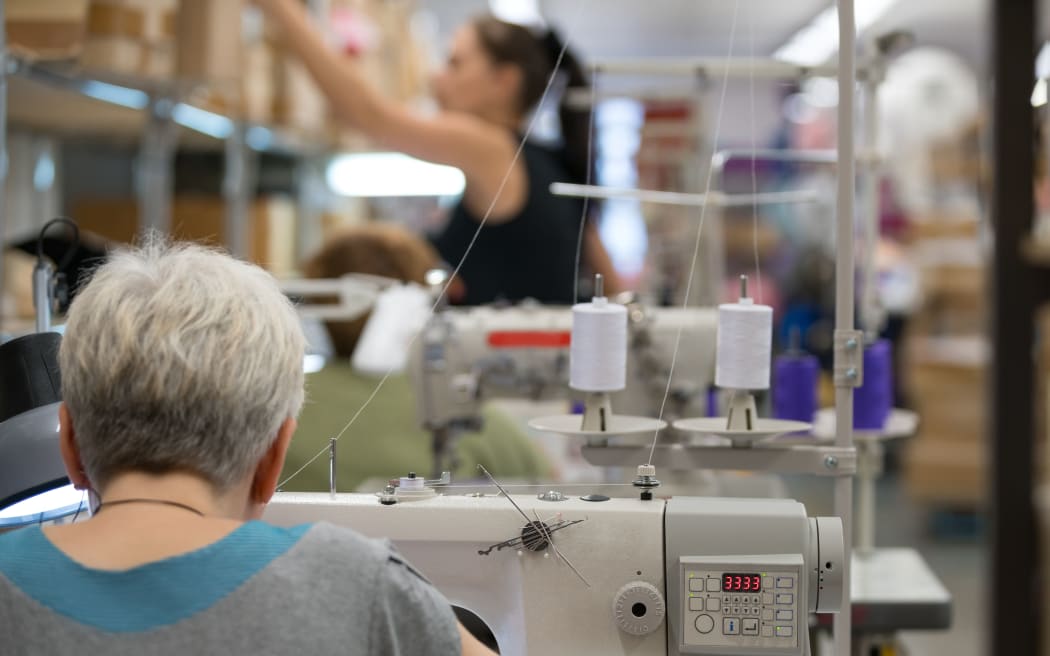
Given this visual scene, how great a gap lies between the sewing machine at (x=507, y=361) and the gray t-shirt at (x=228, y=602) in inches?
37.5

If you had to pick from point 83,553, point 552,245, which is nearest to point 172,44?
point 552,245

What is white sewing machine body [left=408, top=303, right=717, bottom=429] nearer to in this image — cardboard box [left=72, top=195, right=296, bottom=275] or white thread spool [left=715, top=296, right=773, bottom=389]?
white thread spool [left=715, top=296, right=773, bottom=389]

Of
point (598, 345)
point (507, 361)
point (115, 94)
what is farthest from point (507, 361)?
point (115, 94)

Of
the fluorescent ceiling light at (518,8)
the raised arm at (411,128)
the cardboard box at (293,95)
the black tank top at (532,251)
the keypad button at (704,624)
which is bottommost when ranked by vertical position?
the keypad button at (704,624)

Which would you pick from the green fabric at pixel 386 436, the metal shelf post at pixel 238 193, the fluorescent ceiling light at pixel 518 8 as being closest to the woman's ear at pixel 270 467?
the green fabric at pixel 386 436

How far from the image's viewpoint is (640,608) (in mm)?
1190

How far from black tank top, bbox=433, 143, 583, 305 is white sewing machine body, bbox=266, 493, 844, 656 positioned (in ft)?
5.17

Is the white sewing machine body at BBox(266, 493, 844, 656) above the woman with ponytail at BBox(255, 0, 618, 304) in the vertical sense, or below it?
below

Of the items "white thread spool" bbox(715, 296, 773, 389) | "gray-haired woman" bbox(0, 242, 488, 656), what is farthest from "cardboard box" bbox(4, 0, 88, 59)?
"white thread spool" bbox(715, 296, 773, 389)

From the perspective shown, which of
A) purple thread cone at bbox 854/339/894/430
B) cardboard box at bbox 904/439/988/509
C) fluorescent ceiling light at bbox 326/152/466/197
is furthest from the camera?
cardboard box at bbox 904/439/988/509

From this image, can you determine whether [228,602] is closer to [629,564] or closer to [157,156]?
[629,564]

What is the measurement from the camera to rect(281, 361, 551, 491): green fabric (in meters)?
2.24

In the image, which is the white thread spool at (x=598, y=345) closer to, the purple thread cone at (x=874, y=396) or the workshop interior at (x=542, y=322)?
the workshop interior at (x=542, y=322)

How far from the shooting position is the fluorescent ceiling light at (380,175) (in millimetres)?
5074
